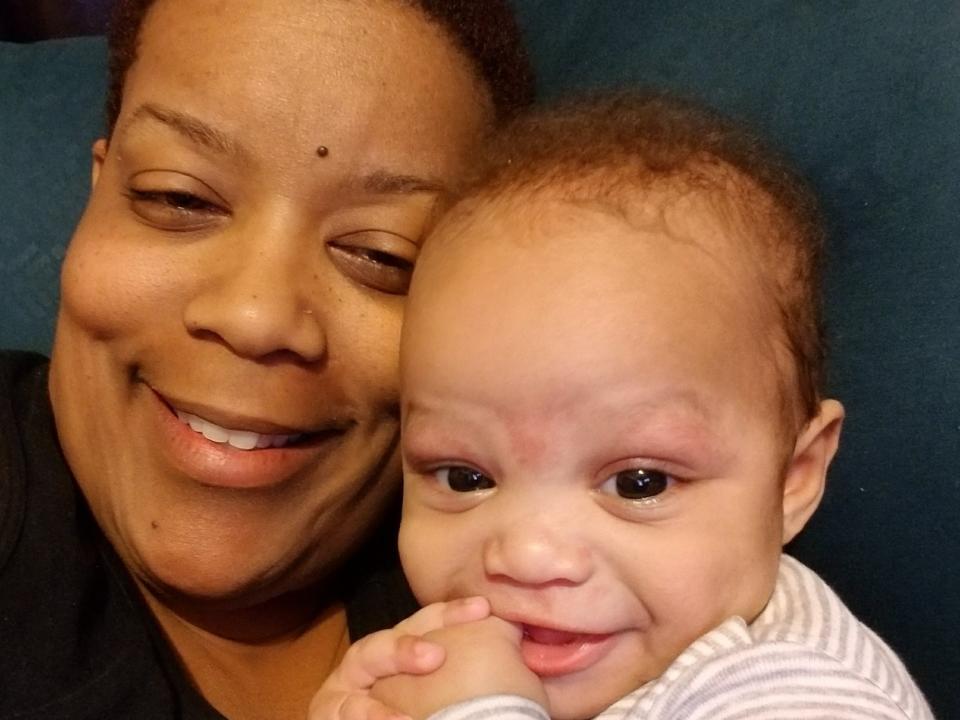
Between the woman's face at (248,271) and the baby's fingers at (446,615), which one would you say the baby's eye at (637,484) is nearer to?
the baby's fingers at (446,615)

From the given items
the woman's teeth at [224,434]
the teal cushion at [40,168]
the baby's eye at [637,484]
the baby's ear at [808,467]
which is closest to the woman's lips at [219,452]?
the woman's teeth at [224,434]

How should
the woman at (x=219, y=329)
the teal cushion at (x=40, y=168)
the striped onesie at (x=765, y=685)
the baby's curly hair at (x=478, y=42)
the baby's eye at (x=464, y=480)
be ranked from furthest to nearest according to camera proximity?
the teal cushion at (x=40, y=168), the baby's curly hair at (x=478, y=42), the woman at (x=219, y=329), the baby's eye at (x=464, y=480), the striped onesie at (x=765, y=685)

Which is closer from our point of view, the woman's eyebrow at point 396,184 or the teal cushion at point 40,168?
the woman's eyebrow at point 396,184

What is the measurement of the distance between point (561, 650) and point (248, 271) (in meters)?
0.47

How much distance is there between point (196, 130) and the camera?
107 centimetres

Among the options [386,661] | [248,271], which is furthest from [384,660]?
[248,271]

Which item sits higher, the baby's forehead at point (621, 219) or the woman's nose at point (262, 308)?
the baby's forehead at point (621, 219)

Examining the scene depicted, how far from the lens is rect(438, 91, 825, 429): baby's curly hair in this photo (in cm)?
96

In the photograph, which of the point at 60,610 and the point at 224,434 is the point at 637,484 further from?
the point at 60,610

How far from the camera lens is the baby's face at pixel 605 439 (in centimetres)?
88

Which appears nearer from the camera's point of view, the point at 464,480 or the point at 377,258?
the point at 464,480

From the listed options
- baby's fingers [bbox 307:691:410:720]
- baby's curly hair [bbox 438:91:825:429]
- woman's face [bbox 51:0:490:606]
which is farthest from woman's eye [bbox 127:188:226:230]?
baby's fingers [bbox 307:691:410:720]

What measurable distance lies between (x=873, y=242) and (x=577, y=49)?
1.82 ft

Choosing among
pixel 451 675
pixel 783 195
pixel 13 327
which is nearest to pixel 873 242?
pixel 783 195
